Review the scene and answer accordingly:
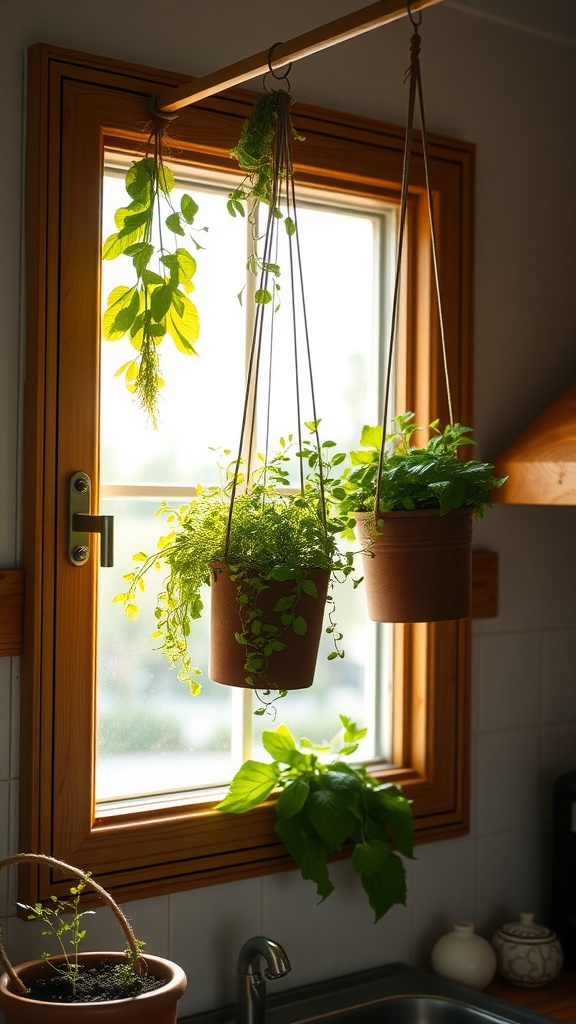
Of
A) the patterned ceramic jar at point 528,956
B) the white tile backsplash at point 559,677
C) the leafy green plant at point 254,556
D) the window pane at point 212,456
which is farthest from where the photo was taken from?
the white tile backsplash at point 559,677

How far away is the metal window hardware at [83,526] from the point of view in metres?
1.68

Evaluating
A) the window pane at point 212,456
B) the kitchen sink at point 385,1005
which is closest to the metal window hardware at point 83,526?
the window pane at point 212,456

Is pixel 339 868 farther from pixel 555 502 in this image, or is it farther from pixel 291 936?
pixel 555 502

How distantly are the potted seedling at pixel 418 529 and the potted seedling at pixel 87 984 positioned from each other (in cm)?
57

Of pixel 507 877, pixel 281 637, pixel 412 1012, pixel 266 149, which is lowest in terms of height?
pixel 412 1012

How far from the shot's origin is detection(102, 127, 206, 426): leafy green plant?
1601 mm

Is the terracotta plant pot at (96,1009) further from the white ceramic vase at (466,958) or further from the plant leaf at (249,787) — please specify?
the white ceramic vase at (466,958)

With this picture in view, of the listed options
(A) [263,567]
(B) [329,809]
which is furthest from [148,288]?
(B) [329,809]

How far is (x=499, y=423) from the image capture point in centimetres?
224

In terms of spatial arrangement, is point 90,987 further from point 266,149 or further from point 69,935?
point 266,149

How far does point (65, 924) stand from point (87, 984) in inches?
6.6

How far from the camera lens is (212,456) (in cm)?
195

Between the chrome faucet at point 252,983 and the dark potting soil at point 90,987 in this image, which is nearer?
the dark potting soil at point 90,987

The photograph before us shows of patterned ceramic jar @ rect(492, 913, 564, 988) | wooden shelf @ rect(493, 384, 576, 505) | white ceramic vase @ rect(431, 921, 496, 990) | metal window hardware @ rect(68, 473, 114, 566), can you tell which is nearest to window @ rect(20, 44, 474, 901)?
metal window hardware @ rect(68, 473, 114, 566)
